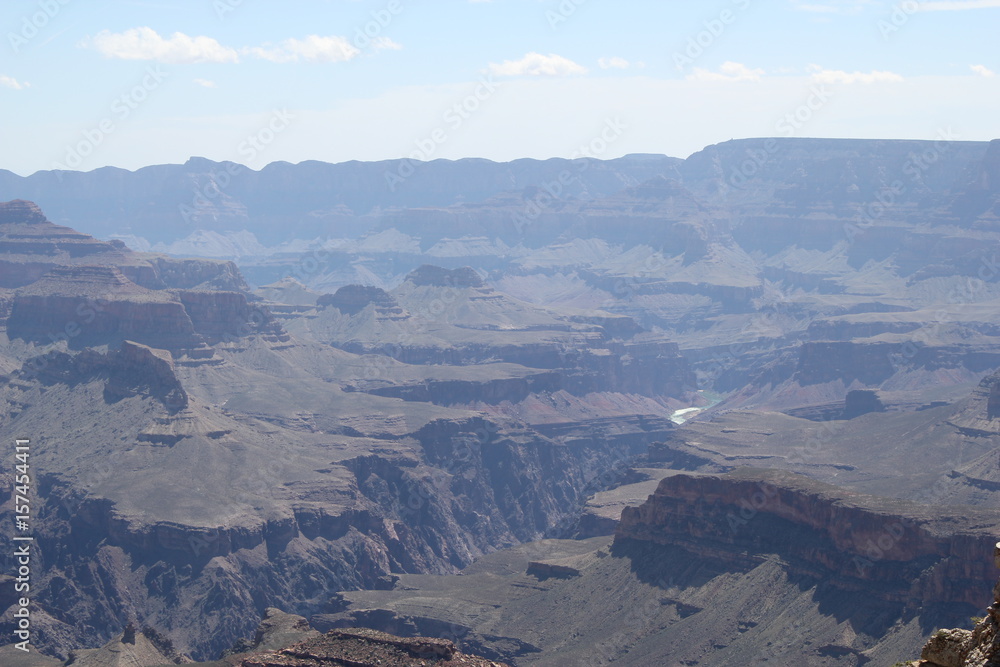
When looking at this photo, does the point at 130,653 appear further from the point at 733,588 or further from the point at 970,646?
the point at 970,646

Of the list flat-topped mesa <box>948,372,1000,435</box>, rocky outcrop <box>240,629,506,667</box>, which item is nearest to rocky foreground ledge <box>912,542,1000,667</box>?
rocky outcrop <box>240,629,506,667</box>

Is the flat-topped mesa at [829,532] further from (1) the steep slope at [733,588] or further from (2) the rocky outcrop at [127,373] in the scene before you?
(2) the rocky outcrop at [127,373]

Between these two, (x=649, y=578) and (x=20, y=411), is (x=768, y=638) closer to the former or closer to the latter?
(x=649, y=578)

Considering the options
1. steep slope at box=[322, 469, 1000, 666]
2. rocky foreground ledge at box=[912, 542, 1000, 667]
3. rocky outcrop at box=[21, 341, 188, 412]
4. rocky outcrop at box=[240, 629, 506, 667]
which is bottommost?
steep slope at box=[322, 469, 1000, 666]

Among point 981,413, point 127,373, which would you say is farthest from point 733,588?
point 127,373

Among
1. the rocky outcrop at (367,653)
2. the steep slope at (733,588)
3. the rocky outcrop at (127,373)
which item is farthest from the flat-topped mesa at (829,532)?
the rocky outcrop at (127,373)

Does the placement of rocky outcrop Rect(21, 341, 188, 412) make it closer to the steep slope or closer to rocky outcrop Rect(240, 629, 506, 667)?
the steep slope
